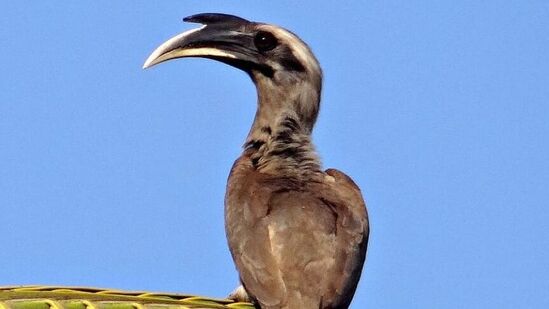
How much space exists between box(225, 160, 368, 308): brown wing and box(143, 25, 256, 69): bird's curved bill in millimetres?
1307

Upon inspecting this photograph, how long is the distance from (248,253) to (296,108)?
2087 mm

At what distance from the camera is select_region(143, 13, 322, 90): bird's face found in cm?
800

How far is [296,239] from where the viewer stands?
20.4 feet

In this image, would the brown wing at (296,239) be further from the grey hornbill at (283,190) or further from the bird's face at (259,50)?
the bird's face at (259,50)

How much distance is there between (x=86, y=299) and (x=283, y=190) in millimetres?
2528

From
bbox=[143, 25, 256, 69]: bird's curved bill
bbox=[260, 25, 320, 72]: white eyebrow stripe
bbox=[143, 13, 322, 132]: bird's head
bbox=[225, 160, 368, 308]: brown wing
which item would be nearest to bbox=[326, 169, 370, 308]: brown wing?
bbox=[225, 160, 368, 308]: brown wing

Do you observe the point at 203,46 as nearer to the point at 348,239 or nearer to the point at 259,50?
the point at 259,50

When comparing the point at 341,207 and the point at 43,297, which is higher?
the point at 341,207

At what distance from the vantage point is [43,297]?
4277 millimetres

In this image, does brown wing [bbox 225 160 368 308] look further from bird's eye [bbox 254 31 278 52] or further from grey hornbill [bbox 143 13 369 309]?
bird's eye [bbox 254 31 278 52]

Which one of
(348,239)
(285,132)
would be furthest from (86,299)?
(285,132)

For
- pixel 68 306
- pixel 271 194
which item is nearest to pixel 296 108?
pixel 271 194

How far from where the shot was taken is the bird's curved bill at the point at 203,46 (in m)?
7.86

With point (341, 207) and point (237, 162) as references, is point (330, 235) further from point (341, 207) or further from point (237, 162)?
point (237, 162)
